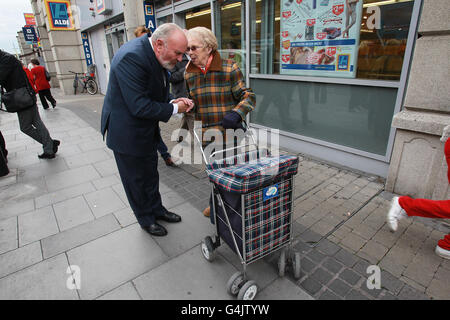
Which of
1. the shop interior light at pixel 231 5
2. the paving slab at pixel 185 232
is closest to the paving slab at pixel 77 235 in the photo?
the paving slab at pixel 185 232

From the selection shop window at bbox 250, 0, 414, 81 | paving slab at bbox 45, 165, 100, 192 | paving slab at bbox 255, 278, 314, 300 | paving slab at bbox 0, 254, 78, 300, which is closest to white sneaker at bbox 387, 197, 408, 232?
paving slab at bbox 255, 278, 314, 300

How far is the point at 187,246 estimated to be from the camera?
9.40 ft

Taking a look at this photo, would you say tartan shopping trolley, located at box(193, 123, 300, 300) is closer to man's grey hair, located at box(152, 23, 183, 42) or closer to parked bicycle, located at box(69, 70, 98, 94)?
man's grey hair, located at box(152, 23, 183, 42)

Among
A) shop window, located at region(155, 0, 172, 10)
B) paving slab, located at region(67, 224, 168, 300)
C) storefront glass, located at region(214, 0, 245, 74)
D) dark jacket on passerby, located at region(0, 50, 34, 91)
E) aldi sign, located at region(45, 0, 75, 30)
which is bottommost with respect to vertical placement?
paving slab, located at region(67, 224, 168, 300)

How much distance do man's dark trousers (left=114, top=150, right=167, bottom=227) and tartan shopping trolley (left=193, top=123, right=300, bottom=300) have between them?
913 millimetres

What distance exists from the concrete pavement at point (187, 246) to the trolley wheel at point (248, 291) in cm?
17

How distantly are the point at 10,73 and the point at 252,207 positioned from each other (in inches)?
204

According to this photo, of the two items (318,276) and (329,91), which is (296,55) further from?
(318,276)

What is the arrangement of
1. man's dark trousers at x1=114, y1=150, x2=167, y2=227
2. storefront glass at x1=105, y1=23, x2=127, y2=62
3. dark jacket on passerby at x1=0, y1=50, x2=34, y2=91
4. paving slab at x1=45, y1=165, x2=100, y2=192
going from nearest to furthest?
man's dark trousers at x1=114, y1=150, x2=167, y2=227 < paving slab at x1=45, y1=165, x2=100, y2=192 < dark jacket on passerby at x1=0, y1=50, x2=34, y2=91 < storefront glass at x1=105, y1=23, x2=127, y2=62

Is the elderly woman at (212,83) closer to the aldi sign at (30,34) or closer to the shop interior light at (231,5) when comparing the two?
the shop interior light at (231,5)

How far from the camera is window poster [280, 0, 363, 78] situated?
4113mm

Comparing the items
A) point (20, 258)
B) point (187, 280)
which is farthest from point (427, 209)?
point (20, 258)

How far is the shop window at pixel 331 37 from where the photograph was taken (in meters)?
3.67
